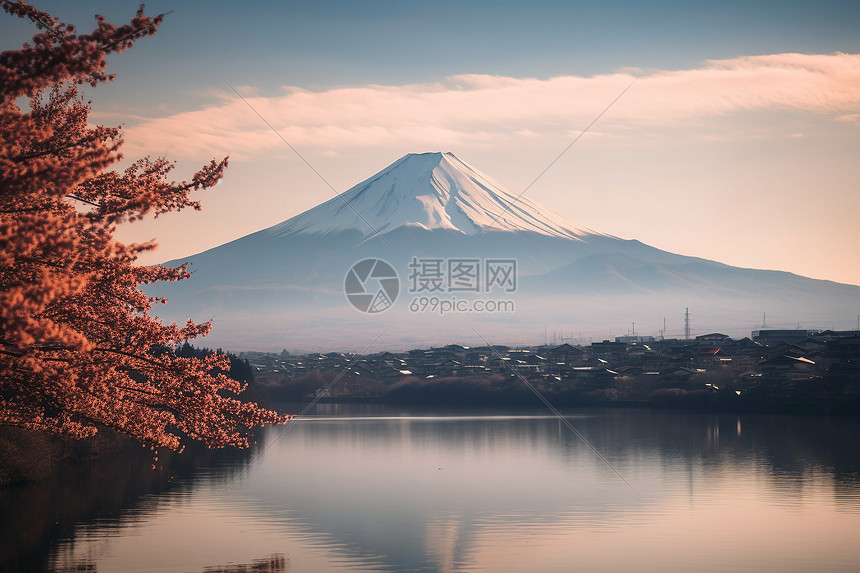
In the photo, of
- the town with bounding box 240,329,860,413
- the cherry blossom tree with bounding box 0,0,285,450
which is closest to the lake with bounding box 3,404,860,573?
the cherry blossom tree with bounding box 0,0,285,450

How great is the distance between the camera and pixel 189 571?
20562 millimetres

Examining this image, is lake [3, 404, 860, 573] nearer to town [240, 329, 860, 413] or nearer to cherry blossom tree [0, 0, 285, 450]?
cherry blossom tree [0, 0, 285, 450]

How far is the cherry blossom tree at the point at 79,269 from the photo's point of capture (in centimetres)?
1038

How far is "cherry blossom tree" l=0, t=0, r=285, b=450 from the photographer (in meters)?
10.4

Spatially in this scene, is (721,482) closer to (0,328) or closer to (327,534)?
(327,534)

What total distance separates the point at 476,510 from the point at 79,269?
21.6 metres

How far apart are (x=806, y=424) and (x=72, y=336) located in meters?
63.4

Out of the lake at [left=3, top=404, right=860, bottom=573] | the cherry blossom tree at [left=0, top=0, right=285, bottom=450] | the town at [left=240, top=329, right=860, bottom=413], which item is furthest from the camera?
the town at [left=240, top=329, right=860, bottom=413]

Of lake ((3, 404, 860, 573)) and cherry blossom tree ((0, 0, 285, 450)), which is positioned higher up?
cherry blossom tree ((0, 0, 285, 450))

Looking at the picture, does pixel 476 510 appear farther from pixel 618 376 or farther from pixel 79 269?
pixel 618 376

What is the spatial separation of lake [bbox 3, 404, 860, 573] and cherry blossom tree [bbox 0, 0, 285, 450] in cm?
700

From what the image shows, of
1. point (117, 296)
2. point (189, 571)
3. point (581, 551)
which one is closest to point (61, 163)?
point (117, 296)

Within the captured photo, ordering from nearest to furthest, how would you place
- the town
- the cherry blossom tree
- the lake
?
1. the cherry blossom tree
2. the lake
3. the town

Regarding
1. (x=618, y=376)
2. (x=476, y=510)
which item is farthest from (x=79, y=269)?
(x=618, y=376)
